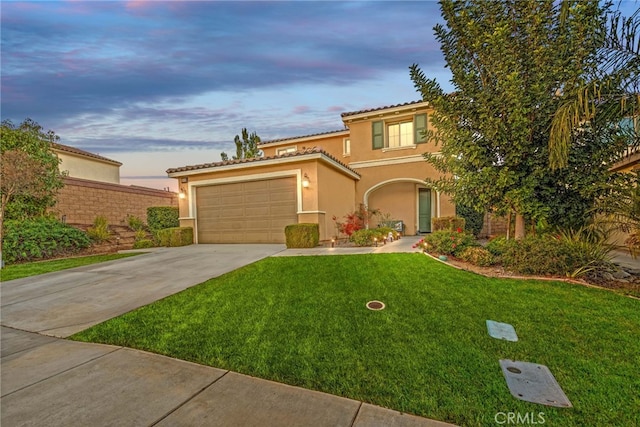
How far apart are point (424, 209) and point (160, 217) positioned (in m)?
13.4

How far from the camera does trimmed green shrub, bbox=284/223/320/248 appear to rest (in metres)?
9.11

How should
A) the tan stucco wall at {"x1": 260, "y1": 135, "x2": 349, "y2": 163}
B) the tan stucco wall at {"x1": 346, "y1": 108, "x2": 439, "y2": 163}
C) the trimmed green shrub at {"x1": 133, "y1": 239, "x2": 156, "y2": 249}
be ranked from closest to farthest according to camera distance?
1. the trimmed green shrub at {"x1": 133, "y1": 239, "x2": 156, "y2": 249}
2. the tan stucco wall at {"x1": 346, "y1": 108, "x2": 439, "y2": 163}
3. the tan stucco wall at {"x1": 260, "y1": 135, "x2": 349, "y2": 163}

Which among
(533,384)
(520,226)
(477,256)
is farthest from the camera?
(520,226)

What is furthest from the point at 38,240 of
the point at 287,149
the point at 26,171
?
the point at 287,149

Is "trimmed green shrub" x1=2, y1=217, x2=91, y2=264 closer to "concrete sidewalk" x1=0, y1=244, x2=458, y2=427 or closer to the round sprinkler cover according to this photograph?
"concrete sidewalk" x1=0, y1=244, x2=458, y2=427

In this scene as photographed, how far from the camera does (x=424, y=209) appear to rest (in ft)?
47.3

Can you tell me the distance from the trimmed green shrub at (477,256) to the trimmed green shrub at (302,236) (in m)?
4.46

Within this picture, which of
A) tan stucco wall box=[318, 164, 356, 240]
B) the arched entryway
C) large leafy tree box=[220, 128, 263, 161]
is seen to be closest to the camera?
tan stucco wall box=[318, 164, 356, 240]

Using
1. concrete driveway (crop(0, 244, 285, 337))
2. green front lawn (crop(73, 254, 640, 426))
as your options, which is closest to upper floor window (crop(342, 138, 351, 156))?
concrete driveway (crop(0, 244, 285, 337))


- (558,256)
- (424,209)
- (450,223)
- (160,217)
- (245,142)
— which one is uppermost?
(245,142)

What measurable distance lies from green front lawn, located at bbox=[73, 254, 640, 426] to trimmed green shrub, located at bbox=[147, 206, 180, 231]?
1033cm

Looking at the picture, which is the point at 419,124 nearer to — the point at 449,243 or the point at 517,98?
the point at 449,243

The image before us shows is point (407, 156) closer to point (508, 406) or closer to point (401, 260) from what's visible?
point (401, 260)

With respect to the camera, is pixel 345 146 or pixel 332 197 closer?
pixel 332 197
